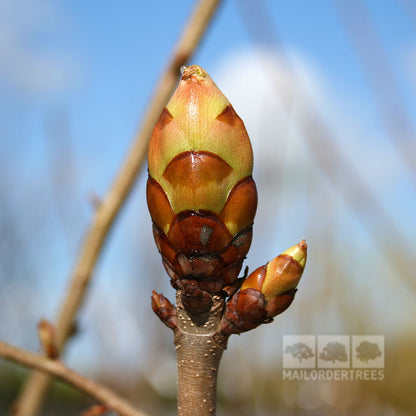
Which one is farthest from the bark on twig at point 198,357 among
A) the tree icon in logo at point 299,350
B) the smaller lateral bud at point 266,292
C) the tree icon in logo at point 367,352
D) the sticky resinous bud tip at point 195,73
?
the tree icon in logo at point 367,352

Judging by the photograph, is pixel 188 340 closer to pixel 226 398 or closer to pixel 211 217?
pixel 211 217

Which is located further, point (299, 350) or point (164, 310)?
point (299, 350)

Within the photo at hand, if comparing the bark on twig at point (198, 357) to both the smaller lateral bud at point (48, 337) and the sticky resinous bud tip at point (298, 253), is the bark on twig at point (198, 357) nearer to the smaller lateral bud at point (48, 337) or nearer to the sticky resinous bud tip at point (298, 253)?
the sticky resinous bud tip at point (298, 253)

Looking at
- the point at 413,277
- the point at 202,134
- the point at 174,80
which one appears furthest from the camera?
the point at 413,277

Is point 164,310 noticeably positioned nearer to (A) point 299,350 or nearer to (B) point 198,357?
(B) point 198,357

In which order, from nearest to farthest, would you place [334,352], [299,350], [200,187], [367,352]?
[200,187] < [299,350] < [367,352] < [334,352]

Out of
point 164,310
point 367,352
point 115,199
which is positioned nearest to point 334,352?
point 367,352

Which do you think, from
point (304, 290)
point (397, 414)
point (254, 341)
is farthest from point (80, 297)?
point (397, 414)
